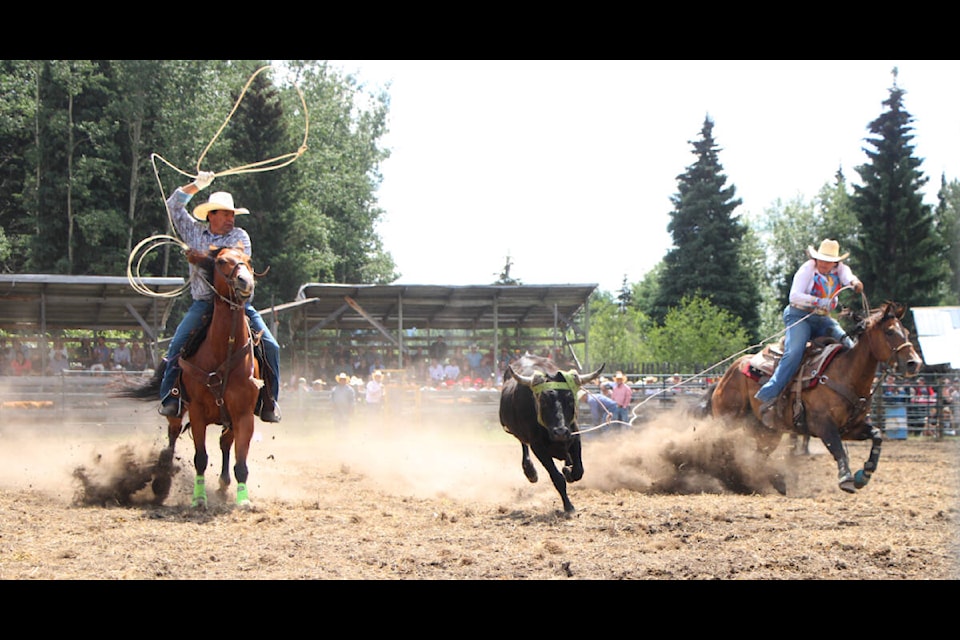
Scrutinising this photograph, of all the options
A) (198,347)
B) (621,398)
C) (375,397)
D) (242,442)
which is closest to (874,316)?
(242,442)

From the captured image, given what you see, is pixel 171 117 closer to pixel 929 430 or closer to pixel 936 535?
pixel 929 430

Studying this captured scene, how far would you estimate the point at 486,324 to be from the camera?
32781 mm

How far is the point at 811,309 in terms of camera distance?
1081 centimetres

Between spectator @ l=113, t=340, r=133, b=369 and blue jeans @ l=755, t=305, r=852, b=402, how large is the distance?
1994 centimetres

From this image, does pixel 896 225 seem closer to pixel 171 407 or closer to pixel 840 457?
pixel 840 457

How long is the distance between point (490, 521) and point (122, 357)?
A: 20.4m

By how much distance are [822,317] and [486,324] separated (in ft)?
72.5

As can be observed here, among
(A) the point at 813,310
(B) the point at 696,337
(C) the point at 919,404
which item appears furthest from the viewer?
(B) the point at 696,337

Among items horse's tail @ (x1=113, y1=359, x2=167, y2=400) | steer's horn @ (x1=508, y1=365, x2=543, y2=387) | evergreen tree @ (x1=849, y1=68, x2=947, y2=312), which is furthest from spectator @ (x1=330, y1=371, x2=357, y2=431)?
evergreen tree @ (x1=849, y1=68, x2=947, y2=312)

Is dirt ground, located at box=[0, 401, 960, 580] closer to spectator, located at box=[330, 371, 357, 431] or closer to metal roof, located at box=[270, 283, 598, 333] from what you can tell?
spectator, located at box=[330, 371, 357, 431]

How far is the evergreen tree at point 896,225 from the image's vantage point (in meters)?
36.5

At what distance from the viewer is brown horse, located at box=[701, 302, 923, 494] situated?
9867 mm

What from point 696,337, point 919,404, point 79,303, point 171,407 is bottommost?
point 919,404
